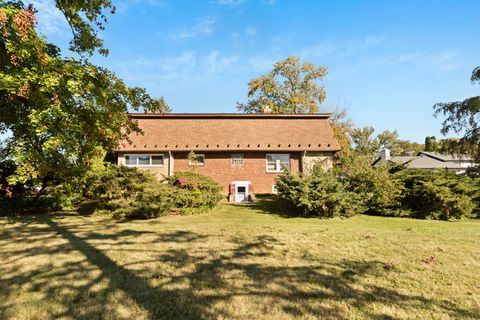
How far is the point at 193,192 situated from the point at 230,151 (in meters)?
8.31

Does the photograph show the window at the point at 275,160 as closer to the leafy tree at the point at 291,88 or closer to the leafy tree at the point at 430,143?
the leafy tree at the point at 291,88

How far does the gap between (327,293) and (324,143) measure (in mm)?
18741

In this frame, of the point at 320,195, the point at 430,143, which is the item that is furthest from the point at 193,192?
the point at 430,143

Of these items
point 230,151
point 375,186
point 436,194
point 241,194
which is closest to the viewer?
point 436,194

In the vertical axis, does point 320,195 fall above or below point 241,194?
above

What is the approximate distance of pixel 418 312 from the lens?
371 centimetres

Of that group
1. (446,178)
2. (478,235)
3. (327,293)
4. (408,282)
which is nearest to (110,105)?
(327,293)

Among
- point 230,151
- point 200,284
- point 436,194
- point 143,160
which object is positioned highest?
point 230,151

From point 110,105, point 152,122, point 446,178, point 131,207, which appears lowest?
point 131,207

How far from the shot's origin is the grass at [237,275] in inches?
148

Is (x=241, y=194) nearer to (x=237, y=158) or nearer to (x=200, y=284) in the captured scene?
(x=237, y=158)

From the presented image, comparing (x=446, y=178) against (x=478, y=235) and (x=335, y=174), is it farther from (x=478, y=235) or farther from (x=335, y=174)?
(x=478, y=235)

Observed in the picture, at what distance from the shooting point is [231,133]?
22.7 meters

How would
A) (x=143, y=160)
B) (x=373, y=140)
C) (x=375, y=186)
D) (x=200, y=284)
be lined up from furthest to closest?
(x=373, y=140), (x=143, y=160), (x=375, y=186), (x=200, y=284)
